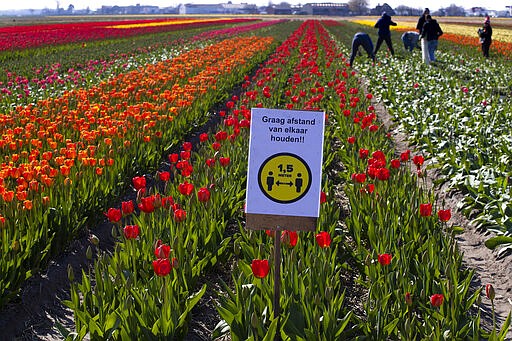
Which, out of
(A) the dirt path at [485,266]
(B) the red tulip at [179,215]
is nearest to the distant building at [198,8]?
(A) the dirt path at [485,266]

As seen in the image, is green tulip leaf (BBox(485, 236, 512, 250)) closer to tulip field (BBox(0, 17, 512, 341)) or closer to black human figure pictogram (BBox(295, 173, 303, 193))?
tulip field (BBox(0, 17, 512, 341))

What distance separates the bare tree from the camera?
145250mm

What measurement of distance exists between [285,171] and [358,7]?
498 feet

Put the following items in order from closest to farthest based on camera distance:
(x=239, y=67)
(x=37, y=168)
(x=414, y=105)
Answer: (x=37, y=168)
(x=414, y=105)
(x=239, y=67)

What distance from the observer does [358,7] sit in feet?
481

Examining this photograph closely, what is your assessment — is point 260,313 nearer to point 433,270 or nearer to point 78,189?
point 433,270

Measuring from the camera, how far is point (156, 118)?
7.52 metres

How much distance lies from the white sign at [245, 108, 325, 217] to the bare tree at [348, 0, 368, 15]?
149 m

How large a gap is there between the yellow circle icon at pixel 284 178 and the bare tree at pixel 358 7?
148607 millimetres

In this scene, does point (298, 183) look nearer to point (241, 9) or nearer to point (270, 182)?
point (270, 182)

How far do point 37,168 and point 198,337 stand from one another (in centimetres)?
212

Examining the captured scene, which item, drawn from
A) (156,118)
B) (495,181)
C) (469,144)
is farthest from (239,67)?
(495,181)

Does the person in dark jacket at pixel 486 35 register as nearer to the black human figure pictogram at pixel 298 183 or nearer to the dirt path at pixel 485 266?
the dirt path at pixel 485 266

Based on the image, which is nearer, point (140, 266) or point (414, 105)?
point (140, 266)
